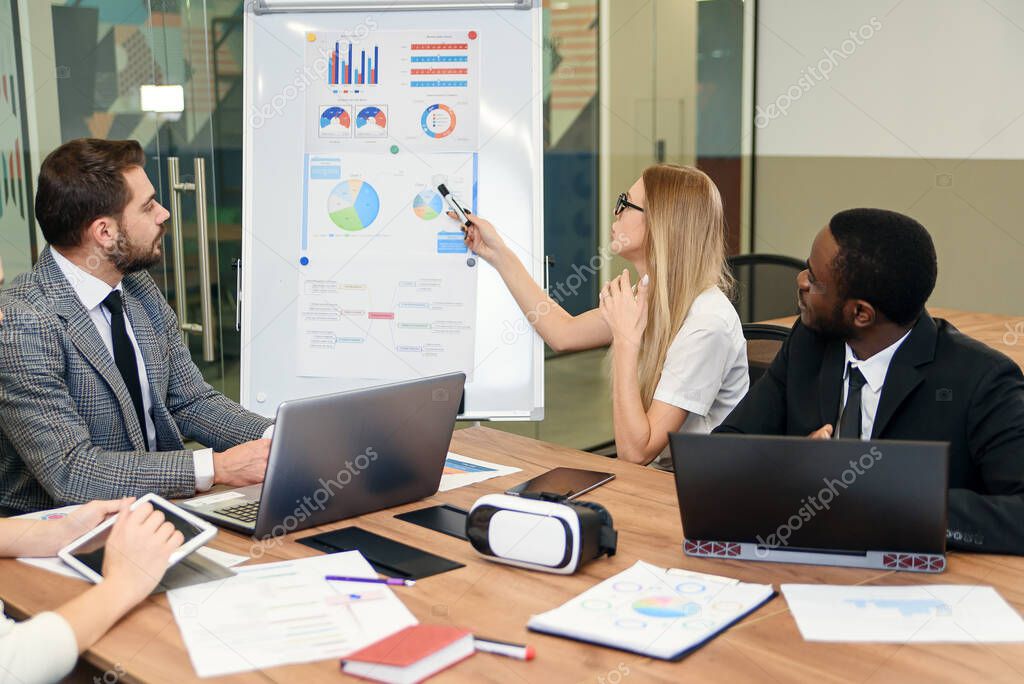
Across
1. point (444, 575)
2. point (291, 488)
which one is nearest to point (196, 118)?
point (291, 488)

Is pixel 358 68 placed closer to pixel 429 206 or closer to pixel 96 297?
pixel 429 206

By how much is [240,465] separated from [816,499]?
42.7 inches

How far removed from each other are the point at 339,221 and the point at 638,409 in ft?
3.06

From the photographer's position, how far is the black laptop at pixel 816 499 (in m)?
1.48

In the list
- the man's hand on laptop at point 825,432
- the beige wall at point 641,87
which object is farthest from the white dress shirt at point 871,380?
the beige wall at point 641,87

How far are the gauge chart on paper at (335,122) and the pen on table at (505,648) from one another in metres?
1.75

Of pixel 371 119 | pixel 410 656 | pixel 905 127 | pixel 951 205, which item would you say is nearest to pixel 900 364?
pixel 410 656

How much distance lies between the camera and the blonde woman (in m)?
2.49

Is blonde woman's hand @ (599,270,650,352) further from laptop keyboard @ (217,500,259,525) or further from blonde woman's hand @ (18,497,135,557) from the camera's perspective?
blonde woman's hand @ (18,497,135,557)

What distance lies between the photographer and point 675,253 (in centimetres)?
261

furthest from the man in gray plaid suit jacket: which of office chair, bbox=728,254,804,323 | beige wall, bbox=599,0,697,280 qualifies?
beige wall, bbox=599,0,697,280

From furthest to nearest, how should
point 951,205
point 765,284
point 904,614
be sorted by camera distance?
point 951,205, point 765,284, point 904,614

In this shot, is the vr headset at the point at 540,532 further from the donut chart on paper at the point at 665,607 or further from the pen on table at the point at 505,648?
the pen on table at the point at 505,648

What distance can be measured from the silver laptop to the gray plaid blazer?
0.15 m
